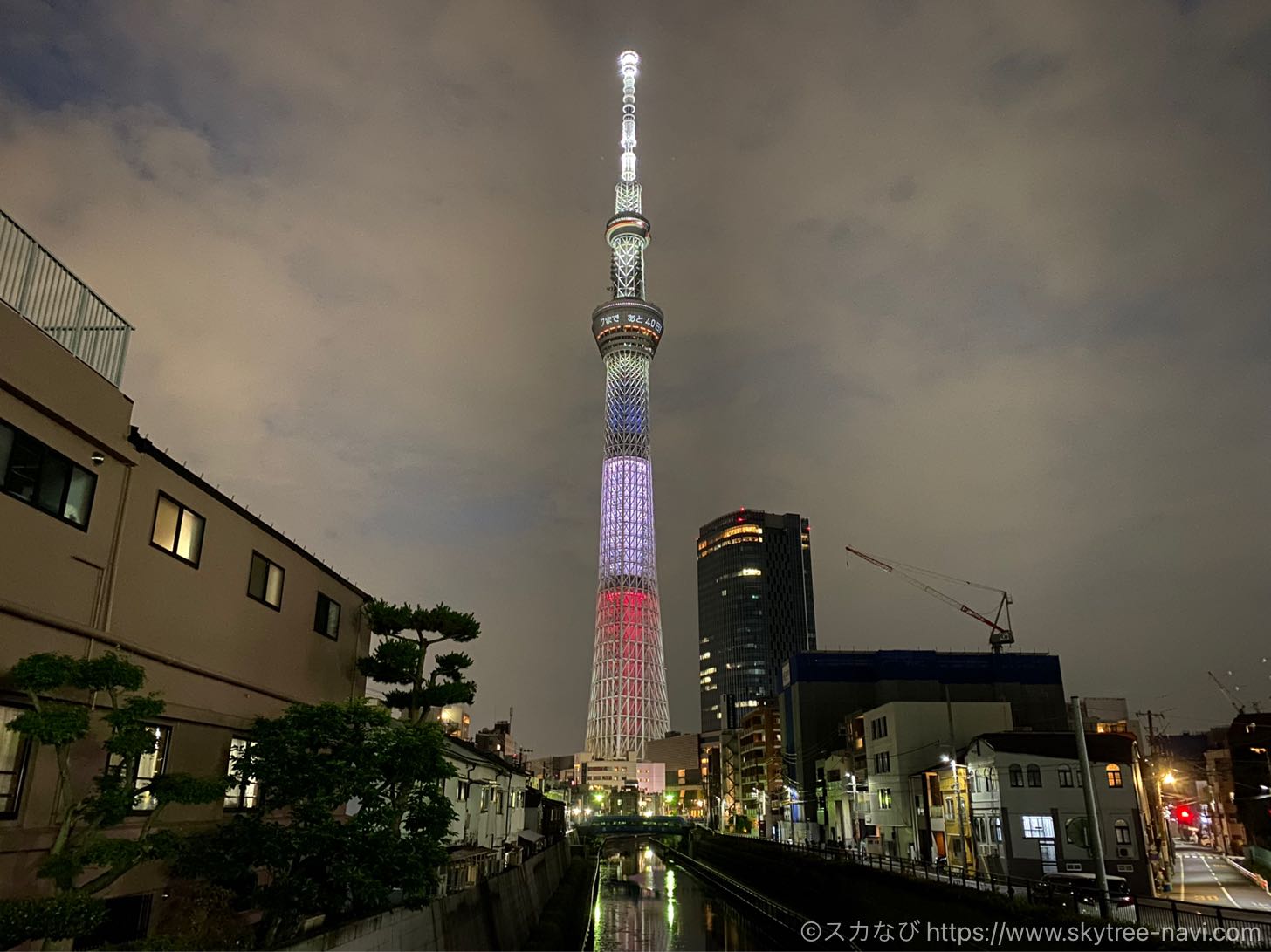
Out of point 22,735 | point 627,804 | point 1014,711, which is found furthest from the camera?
point 627,804

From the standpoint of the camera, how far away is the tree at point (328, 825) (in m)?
13.9

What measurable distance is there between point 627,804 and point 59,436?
124m

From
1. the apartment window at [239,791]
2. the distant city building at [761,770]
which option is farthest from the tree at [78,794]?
the distant city building at [761,770]

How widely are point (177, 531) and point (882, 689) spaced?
74233 mm

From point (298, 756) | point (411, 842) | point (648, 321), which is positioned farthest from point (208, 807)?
point (648, 321)

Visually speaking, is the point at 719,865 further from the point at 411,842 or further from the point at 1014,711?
the point at 411,842

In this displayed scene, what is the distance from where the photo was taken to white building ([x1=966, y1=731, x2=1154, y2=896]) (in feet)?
126

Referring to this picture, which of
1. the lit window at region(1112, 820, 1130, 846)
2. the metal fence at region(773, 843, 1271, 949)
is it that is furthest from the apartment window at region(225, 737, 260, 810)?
the lit window at region(1112, 820, 1130, 846)

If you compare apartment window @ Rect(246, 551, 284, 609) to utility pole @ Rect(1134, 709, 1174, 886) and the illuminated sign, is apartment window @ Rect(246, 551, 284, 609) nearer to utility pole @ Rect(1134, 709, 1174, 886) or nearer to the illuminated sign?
utility pole @ Rect(1134, 709, 1174, 886)

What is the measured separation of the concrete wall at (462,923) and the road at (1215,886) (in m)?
19.9

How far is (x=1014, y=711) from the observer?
275 feet

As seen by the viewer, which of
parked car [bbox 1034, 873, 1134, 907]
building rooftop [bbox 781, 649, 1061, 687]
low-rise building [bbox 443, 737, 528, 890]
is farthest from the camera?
building rooftop [bbox 781, 649, 1061, 687]

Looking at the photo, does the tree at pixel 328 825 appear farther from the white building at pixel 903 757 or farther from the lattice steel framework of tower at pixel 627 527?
the lattice steel framework of tower at pixel 627 527

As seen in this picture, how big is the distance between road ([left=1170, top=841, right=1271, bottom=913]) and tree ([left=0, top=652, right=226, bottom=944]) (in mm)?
25714
